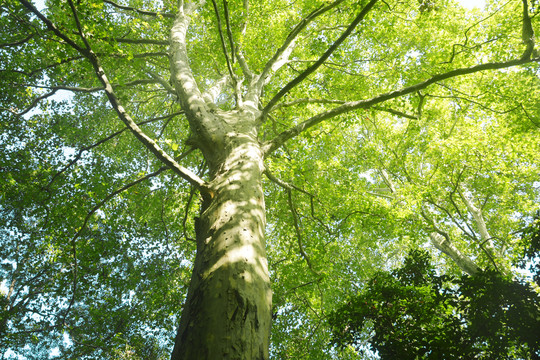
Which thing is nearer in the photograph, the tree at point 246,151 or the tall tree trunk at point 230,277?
the tall tree trunk at point 230,277

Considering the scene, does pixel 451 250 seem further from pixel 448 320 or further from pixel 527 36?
pixel 527 36

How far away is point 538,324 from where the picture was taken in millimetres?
3354

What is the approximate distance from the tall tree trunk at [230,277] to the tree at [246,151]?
0.04 ft

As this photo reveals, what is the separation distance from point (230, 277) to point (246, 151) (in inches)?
58.9

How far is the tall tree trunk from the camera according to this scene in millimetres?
1460

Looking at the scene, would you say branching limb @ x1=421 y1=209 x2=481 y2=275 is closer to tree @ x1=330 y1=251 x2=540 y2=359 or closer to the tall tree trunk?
tree @ x1=330 y1=251 x2=540 y2=359

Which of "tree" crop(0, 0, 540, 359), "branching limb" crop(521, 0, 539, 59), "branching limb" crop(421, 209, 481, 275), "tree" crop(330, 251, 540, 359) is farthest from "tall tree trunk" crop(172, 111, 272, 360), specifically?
"branching limb" crop(421, 209, 481, 275)

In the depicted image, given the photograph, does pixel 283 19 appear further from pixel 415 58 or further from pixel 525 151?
pixel 525 151

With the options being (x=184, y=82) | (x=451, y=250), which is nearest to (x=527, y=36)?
(x=184, y=82)

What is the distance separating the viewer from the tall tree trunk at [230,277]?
146 centimetres

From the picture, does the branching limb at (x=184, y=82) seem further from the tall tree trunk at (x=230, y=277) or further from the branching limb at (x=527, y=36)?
the branching limb at (x=527, y=36)

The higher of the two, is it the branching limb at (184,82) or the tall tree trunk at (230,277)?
the branching limb at (184,82)

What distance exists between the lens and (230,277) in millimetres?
1702

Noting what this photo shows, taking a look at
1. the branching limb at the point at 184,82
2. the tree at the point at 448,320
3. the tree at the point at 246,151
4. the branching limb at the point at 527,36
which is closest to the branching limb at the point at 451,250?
the tree at the point at 246,151
